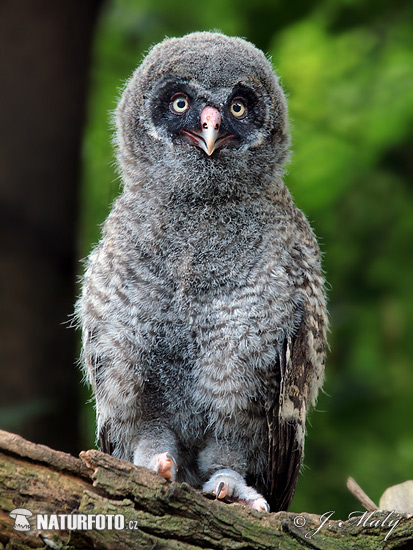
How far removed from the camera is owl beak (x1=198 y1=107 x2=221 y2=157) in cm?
400

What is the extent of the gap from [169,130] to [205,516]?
2179 mm

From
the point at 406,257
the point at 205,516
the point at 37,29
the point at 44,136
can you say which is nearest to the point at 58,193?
the point at 44,136

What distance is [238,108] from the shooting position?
13.9 ft

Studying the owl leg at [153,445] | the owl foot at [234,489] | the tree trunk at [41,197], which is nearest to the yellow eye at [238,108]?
the owl leg at [153,445]

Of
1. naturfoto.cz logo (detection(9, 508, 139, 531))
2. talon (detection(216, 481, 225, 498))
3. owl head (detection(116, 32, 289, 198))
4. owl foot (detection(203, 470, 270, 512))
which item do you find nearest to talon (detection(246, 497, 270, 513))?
owl foot (detection(203, 470, 270, 512))

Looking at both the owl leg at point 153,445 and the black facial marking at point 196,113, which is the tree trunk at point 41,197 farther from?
the black facial marking at point 196,113

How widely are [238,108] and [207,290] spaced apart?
1.07m

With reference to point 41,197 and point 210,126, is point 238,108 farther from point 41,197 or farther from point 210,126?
point 41,197

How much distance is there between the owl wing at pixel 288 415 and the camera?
163 inches

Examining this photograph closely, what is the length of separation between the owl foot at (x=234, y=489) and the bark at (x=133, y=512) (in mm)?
537

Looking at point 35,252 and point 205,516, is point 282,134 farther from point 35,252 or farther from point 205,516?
point 35,252

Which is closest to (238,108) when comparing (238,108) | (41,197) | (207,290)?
(238,108)

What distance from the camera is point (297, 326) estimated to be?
4.20m

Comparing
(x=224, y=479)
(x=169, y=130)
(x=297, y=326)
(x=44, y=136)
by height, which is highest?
(x=44, y=136)
